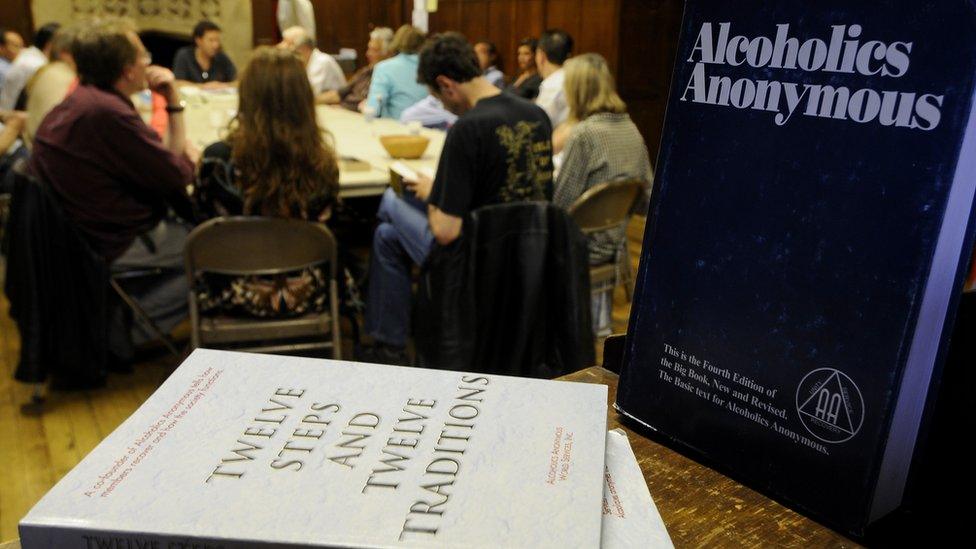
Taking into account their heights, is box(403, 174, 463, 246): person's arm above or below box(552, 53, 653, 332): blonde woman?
below

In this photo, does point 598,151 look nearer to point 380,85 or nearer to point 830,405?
point 380,85

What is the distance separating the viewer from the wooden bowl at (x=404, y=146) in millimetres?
3326

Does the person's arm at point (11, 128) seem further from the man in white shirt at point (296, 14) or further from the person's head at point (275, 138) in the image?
the man in white shirt at point (296, 14)

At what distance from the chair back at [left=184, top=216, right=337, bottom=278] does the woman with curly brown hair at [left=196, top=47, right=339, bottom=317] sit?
0.37 feet

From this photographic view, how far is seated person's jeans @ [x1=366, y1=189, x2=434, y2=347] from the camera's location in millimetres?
2869

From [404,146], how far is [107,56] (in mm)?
1176

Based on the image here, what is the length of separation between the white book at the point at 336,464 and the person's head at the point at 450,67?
2114 millimetres

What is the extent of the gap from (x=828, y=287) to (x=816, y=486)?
0.48 feet

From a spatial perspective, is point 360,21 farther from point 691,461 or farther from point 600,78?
point 691,461

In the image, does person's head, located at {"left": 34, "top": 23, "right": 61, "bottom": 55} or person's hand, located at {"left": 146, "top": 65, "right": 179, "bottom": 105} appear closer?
person's hand, located at {"left": 146, "top": 65, "right": 179, "bottom": 105}

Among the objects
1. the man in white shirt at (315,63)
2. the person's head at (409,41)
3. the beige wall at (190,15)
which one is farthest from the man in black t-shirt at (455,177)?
the beige wall at (190,15)

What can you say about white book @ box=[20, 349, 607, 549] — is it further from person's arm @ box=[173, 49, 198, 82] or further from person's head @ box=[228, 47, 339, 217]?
person's arm @ box=[173, 49, 198, 82]

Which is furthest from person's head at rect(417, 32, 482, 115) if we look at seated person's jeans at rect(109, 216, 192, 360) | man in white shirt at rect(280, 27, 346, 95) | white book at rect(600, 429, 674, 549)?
man in white shirt at rect(280, 27, 346, 95)

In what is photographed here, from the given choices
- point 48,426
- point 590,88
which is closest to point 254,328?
point 48,426
